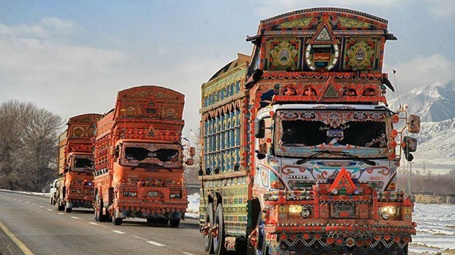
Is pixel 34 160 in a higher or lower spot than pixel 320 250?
higher

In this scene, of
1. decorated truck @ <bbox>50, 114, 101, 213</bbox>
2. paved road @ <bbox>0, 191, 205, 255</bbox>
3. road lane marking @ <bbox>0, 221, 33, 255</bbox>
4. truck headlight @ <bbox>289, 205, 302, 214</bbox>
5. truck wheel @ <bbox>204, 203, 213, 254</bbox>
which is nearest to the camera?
truck headlight @ <bbox>289, 205, 302, 214</bbox>

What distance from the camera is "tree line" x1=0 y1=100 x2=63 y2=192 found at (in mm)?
127750

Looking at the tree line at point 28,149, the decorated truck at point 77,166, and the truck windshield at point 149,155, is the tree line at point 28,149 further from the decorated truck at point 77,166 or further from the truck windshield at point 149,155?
the truck windshield at point 149,155

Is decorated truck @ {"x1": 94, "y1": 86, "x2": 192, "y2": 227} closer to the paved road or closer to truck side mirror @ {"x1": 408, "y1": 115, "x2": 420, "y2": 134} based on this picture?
the paved road

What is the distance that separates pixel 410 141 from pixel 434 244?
379 inches

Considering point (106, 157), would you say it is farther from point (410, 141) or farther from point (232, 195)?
point (410, 141)

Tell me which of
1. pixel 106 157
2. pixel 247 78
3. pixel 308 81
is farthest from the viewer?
pixel 106 157

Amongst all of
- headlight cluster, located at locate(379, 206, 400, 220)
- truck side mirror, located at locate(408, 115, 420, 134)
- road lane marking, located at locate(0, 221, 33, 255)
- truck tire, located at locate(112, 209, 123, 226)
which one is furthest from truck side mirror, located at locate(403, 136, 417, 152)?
truck tire, located at locate(112, 209, 123, 226)

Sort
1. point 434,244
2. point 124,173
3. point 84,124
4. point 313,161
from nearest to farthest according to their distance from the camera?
point 313,161
point 434,244
point 124,173
point 84,124

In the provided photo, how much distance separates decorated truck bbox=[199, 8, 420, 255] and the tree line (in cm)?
11404

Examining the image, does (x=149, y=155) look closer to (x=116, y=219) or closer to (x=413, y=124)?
(x=116, y=219)

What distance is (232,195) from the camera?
57.1ft

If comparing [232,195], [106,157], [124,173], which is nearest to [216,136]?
[232,195]

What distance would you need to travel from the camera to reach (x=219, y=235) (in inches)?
717
